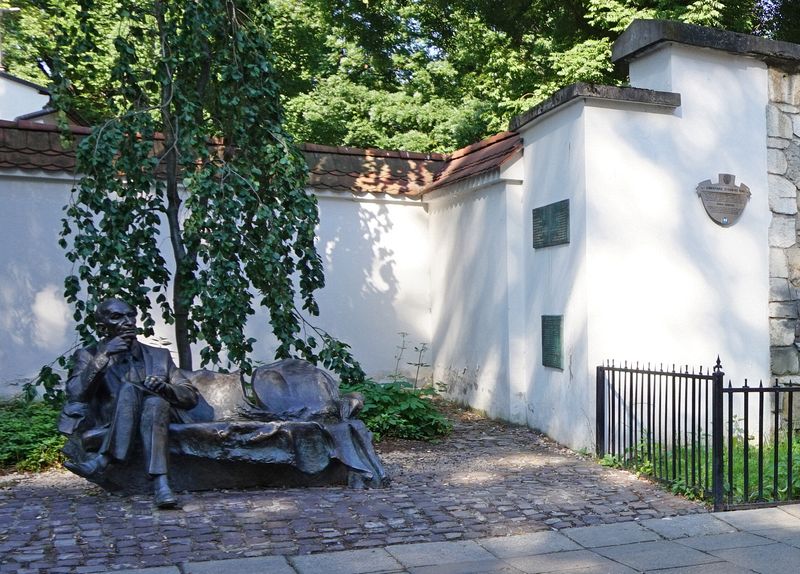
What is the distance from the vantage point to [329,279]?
1096 cm

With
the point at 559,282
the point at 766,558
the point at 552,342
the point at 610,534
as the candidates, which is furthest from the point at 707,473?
the point at 559,282

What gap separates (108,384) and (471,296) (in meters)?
5.28

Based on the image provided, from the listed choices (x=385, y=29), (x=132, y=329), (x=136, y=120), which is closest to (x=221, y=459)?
(x=132, y=329)

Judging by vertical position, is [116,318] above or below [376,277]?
below

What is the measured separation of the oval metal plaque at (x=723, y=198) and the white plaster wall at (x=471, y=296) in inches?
83.4

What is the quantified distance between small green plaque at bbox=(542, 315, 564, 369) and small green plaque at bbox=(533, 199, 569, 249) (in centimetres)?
76

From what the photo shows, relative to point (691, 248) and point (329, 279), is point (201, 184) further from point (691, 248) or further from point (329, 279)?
point (691, 248)

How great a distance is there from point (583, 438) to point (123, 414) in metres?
4.17

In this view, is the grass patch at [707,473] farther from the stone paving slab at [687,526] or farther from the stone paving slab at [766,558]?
the stone paving slab at [766,558]

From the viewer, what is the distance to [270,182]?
303 inches

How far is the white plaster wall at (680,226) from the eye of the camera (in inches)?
303

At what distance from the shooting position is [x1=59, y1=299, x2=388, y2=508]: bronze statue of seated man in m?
5.57

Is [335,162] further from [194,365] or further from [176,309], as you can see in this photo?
[176,309]

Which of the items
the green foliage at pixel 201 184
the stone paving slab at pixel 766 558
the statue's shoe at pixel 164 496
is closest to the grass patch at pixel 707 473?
the stone paving slab at pixel 766 558
